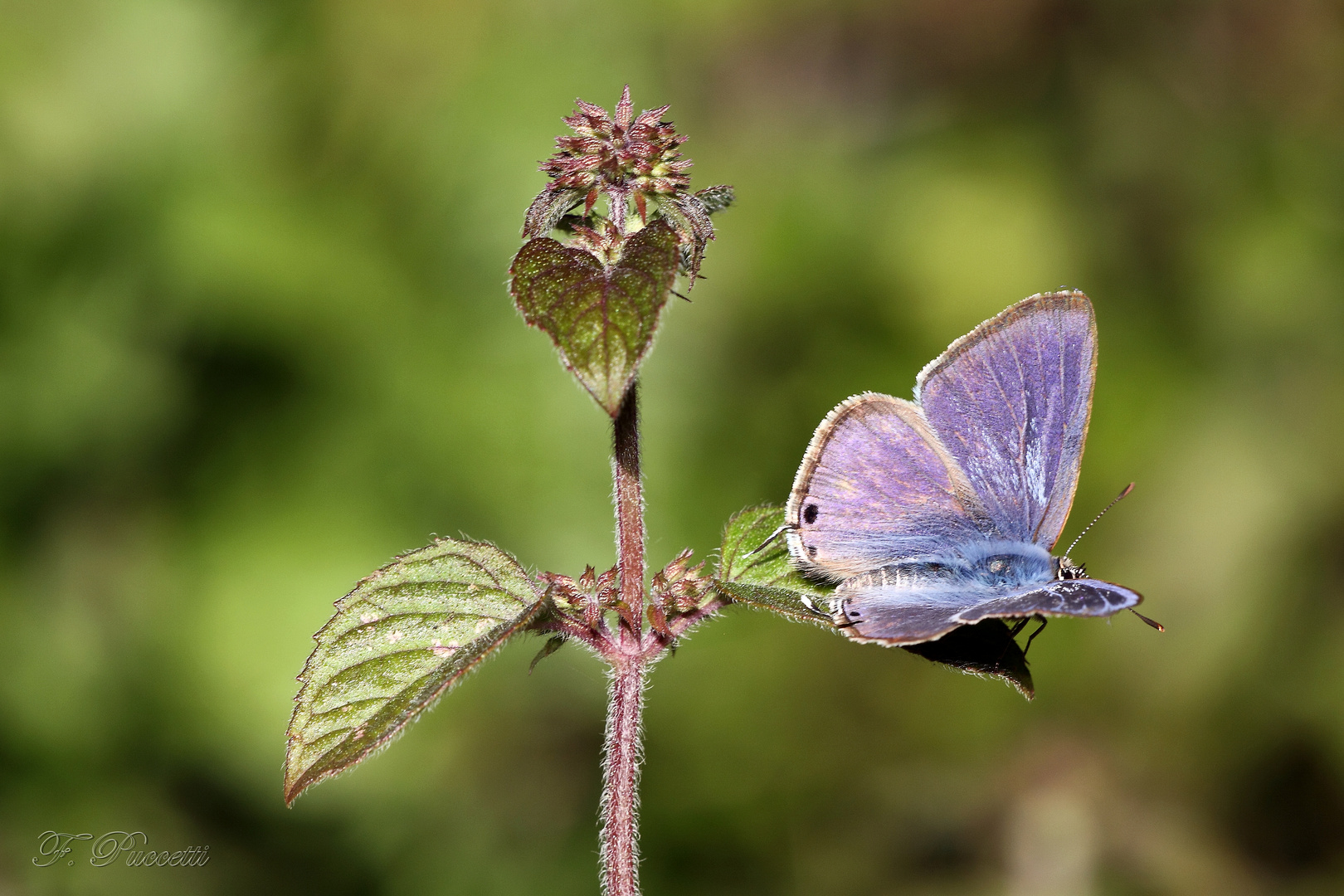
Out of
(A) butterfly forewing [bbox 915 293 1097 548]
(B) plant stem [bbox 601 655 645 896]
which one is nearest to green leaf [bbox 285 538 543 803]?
(B) plant stem [bbox 601 655 645 896]

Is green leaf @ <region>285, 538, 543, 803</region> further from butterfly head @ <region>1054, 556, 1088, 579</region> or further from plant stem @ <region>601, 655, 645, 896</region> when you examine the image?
butterfly head @ <region>1054, 556, 1088, 579</region>

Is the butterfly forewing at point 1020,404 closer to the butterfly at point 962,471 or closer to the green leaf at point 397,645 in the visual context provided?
the butterfly at point 962,471

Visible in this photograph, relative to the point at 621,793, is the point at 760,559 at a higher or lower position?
higher

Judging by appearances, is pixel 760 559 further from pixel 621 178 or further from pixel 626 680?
pixel 621 178

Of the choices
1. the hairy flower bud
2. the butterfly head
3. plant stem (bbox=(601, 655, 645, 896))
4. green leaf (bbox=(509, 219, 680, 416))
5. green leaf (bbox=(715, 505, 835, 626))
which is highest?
the hairy flower bud

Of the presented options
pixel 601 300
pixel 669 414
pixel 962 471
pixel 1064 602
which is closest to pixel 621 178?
pixel 601 300

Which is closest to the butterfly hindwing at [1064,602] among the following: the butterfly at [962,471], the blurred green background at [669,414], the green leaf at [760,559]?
the butterfly at [962,471]

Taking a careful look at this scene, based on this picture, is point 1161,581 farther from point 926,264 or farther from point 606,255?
point 606,255
